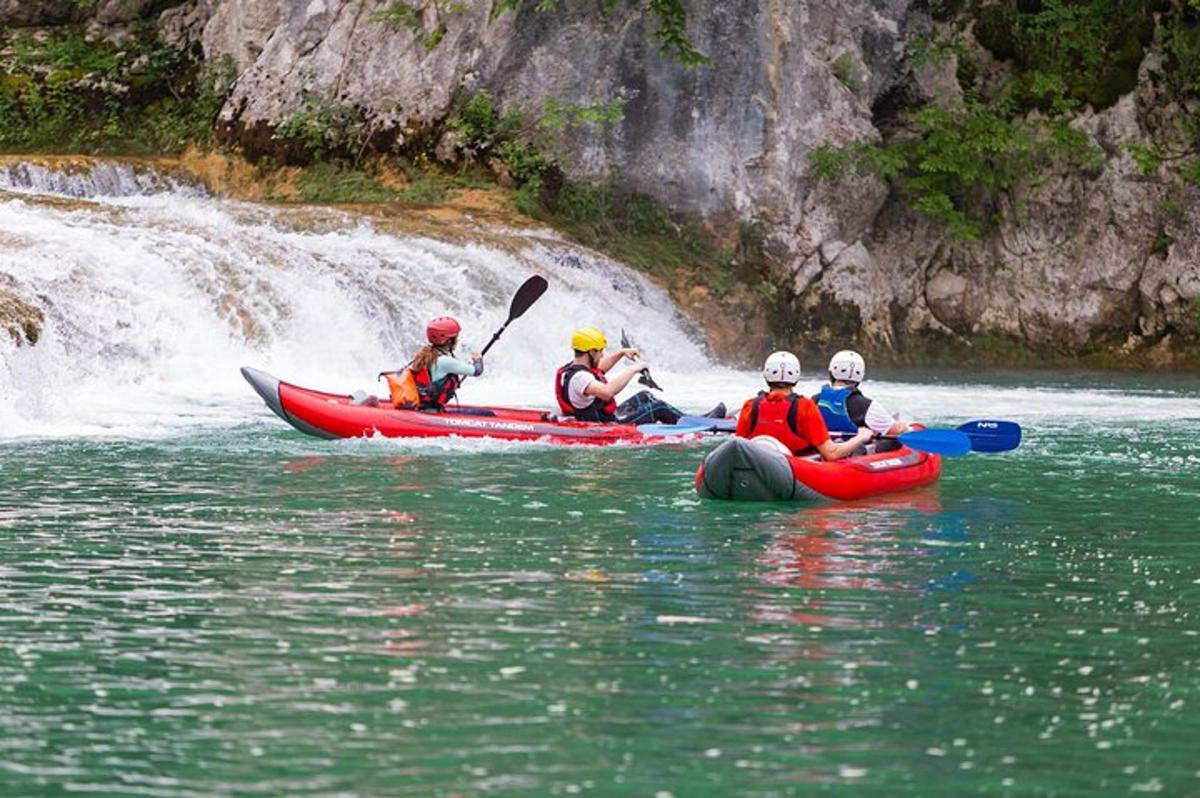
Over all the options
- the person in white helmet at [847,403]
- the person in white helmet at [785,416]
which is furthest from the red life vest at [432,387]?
the person in white helmet at [785,416]

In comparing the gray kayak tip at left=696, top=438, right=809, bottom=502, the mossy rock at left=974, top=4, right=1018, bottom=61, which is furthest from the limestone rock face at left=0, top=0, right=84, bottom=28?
the gray kayak tip at left=696, top=438, right=809, bottom=502

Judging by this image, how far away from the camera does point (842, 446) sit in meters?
11.3

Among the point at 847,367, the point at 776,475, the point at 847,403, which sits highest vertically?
the point at 847,367

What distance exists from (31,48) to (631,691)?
24.1 m

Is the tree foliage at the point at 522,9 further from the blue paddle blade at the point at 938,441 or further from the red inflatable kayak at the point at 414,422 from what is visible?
the blue paddle blade at the point at 938,441

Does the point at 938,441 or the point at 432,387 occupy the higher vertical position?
the point at 432,387

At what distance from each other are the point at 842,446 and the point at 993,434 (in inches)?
75.5

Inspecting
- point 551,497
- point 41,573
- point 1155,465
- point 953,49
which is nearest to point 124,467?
point 551,497

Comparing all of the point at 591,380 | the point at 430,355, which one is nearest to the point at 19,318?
the point at 430,355

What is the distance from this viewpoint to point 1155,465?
43.1ft

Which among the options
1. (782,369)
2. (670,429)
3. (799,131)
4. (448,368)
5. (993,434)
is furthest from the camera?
(799,131)

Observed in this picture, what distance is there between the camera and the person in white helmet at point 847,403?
11.6m

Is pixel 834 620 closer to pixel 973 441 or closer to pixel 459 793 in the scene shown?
pixel 459 793

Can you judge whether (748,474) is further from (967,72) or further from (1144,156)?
(967,72)
